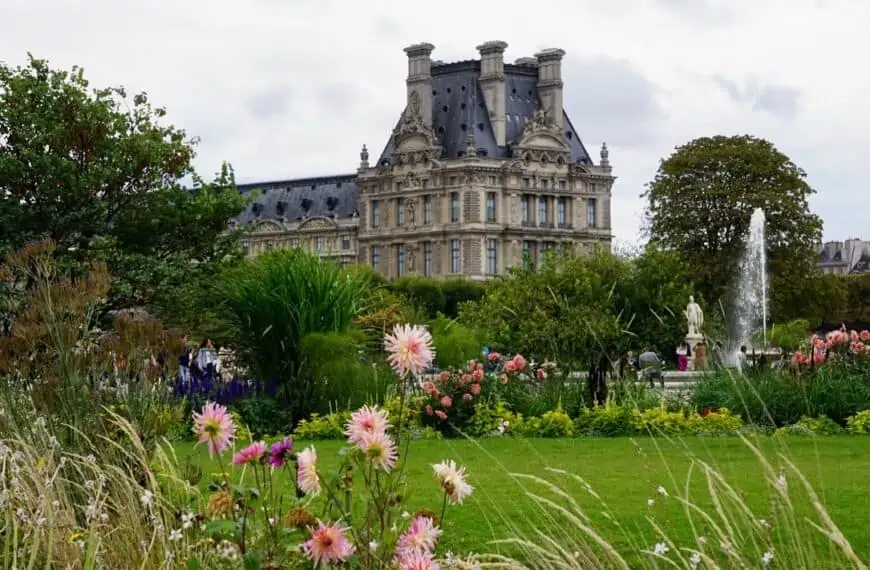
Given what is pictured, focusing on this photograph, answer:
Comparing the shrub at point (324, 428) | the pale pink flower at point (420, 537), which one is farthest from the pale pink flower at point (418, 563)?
the shrub at point (324, 428)

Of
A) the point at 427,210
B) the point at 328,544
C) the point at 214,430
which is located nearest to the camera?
the point at 328,544

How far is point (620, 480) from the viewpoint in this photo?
360 inches

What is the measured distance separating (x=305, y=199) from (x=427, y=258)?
14765 mm

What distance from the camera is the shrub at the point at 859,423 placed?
13.6 m

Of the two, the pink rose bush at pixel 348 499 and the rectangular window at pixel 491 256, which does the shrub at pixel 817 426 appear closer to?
the pink rose bush at pixel 348 499

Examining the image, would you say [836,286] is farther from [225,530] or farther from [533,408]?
[225,530]

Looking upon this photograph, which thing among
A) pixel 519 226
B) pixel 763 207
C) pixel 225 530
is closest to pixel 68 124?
pixel 225 530

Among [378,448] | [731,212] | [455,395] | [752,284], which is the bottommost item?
[455,395]

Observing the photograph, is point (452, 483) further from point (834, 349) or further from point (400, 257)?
point (400, 257)

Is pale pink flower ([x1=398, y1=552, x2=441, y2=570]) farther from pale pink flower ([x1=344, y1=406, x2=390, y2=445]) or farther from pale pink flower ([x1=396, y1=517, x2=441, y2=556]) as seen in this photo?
pale pink flower ([x1=344, y1=406, x2=390, y2=445])

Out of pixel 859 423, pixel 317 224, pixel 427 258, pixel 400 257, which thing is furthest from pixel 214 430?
pixel 317 224

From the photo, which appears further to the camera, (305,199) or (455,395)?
(305,199)

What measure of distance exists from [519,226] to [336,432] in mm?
75490

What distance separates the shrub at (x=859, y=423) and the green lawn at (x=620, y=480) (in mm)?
631
